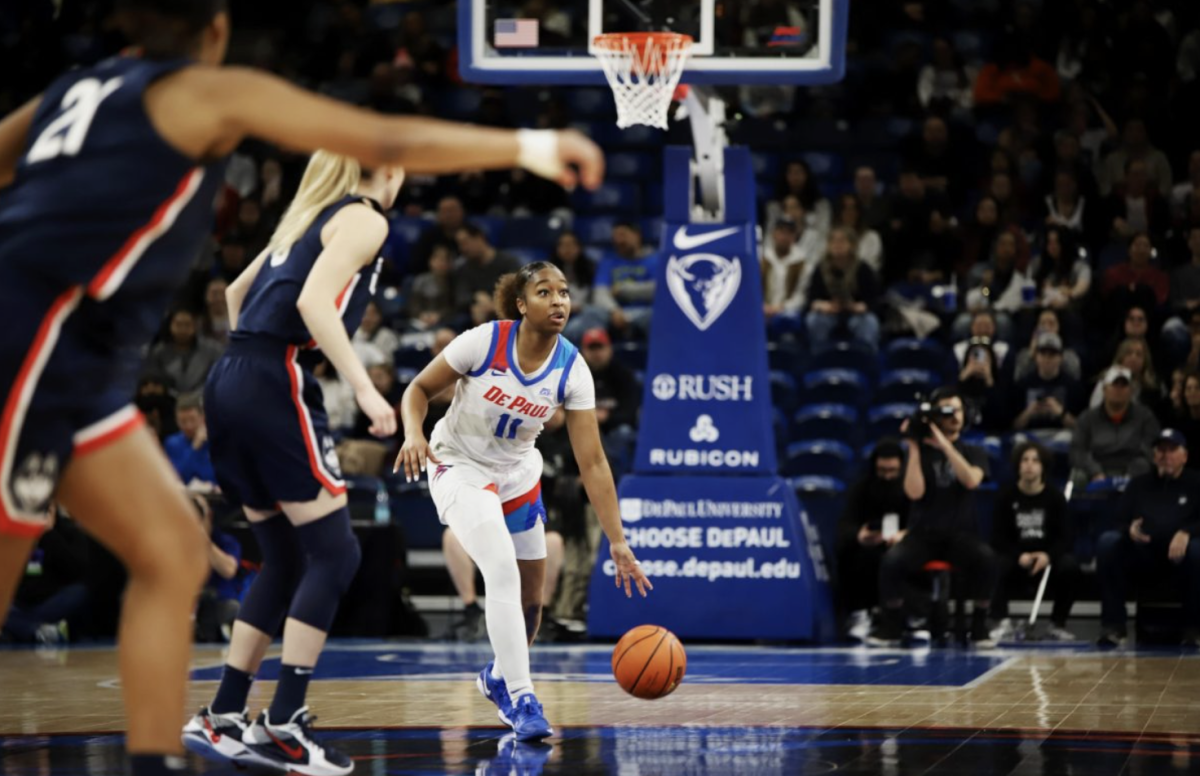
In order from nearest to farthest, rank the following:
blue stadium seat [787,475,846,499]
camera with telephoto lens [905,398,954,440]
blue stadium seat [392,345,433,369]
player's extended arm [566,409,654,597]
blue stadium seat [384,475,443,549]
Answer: player's extended arm [566,409,654,597]
camera with telephoto lens [905,398,954,440]
blue stadium seat [787,475,846,499]
blue stadium seat [384,475,443,549]
blue stadium seat [392,345,433,369]

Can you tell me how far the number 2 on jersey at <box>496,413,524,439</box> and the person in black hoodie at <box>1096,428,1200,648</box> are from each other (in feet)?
20.0

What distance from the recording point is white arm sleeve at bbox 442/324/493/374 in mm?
7195

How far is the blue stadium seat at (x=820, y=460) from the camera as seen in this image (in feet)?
44.5

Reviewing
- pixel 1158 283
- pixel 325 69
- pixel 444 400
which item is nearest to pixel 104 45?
pixel 325 69

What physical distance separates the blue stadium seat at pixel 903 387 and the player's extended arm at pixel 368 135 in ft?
34.2

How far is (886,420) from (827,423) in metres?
0.52

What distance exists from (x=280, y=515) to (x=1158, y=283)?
1072 centimetres

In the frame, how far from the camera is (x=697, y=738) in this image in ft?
22.2

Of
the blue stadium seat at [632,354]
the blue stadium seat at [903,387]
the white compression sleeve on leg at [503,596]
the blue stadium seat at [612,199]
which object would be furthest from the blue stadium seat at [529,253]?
the white compression sleeve on leg at [503,596]

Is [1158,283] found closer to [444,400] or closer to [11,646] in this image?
[444,400]

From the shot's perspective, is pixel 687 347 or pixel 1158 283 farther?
pixel 1158 283

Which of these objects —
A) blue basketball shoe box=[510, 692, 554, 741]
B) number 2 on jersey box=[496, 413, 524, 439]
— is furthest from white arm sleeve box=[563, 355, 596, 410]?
blue basketball shoe box=[510, 692, 554, 741]

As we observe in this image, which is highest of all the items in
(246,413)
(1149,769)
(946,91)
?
(946,91)

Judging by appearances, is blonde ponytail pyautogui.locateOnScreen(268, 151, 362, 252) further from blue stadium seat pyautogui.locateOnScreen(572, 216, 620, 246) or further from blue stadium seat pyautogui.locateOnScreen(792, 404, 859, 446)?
blue stadium seat pyautogui.locateOnScreen(572, 216, 620, 246)
